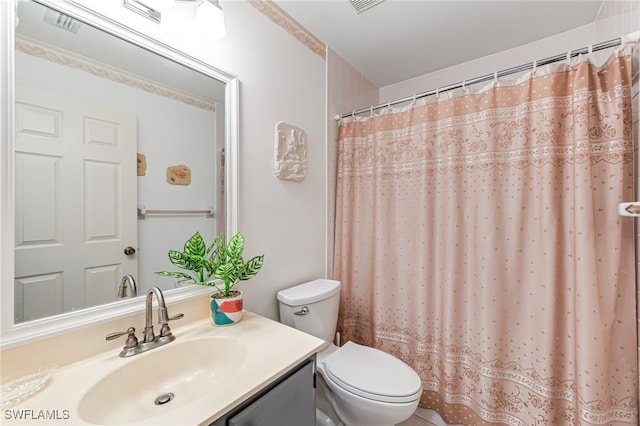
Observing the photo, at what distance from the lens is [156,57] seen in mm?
1006

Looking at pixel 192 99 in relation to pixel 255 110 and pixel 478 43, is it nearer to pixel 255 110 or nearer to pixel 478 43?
pixel 255 110

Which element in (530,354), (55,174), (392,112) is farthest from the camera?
(392,112)

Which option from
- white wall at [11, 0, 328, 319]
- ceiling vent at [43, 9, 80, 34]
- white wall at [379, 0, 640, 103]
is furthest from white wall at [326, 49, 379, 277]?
ceiling vent at [43, 9, 80, 34]

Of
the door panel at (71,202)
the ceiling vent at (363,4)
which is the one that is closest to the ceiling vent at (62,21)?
the door panel at (71,202)

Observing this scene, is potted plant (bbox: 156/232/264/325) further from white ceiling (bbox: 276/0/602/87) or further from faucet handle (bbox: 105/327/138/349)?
white ceiling (bbox: 276/0/602/87)

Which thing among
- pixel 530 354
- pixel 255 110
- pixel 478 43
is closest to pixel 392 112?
pixel 478 43

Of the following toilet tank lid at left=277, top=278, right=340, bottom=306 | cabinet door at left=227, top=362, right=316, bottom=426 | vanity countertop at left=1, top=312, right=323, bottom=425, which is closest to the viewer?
vanity countertop at left=1, top=312, right=323, bottom=425

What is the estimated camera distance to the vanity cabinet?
679 mm

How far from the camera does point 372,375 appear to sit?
4.05 feet

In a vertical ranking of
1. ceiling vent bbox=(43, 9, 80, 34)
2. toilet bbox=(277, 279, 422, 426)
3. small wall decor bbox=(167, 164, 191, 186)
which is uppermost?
ceiling vent bbox=(43, 9, 80, 34)

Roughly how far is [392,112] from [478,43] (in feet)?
2.48

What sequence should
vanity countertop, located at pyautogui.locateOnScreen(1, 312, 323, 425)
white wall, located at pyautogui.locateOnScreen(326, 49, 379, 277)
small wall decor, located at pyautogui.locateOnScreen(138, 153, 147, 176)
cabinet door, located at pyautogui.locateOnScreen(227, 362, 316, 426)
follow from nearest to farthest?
vanity countertop, located at pyautogui.locateOnScreen(1, 312, 323, 425) → cabinet door, located at pyautogui.locateOnScreen(227, 362, 316, 426) → small wall decor, located at pyautogui.locateOnScreen(138, 153, 147, 176) → white wall, located at pyautogui.locateOnScreen(326, 49, 379, 277)

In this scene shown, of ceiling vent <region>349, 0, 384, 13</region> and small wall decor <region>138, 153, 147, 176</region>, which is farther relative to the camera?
ceiling vent <region>349, 0, 384, 13</region>

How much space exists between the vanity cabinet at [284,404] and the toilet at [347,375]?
5.8 inches
